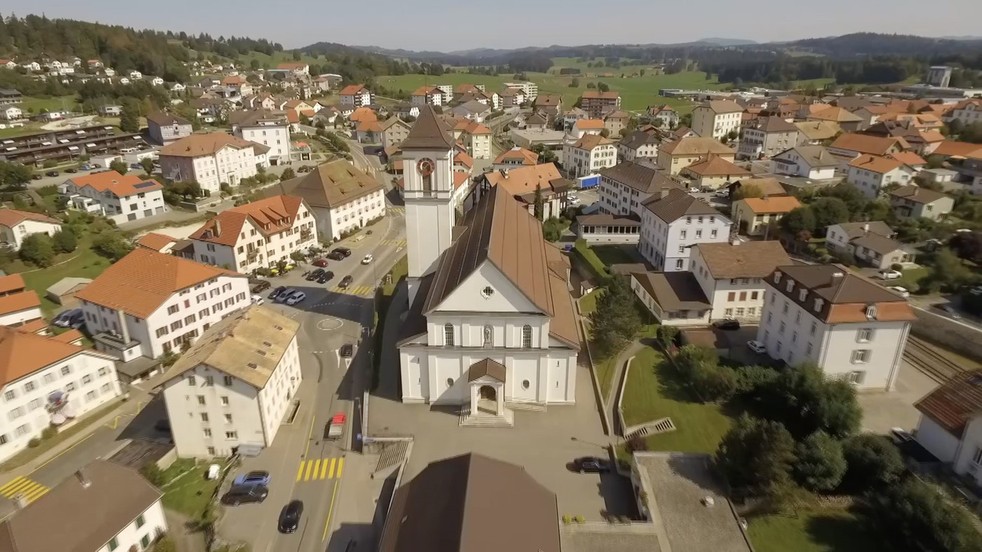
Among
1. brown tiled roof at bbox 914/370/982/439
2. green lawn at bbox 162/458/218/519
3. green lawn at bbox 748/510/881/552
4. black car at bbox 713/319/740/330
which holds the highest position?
brown tiled roof at bbox 914/370/982/439

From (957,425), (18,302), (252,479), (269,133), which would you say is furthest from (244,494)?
(269,133)

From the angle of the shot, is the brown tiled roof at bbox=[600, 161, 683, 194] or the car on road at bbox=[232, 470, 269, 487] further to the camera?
the brown tiled roof at bbox=[600, 161, 683, 194]

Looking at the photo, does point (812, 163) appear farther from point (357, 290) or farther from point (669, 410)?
point (357, 290)

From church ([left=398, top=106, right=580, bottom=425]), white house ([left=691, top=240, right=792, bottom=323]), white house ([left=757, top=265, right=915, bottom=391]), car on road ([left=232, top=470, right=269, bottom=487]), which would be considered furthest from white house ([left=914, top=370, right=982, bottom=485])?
car on road ([left=232, top=470, right=269, bottom=487])

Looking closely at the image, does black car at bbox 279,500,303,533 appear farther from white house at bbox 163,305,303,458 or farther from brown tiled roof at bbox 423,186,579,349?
brown tiled roof at bbox 423,186,579,349

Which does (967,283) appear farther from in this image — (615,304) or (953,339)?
(615,304)

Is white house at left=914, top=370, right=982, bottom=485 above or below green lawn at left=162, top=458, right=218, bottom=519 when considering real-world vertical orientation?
above

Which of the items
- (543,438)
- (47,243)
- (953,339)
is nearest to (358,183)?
(47,243)
